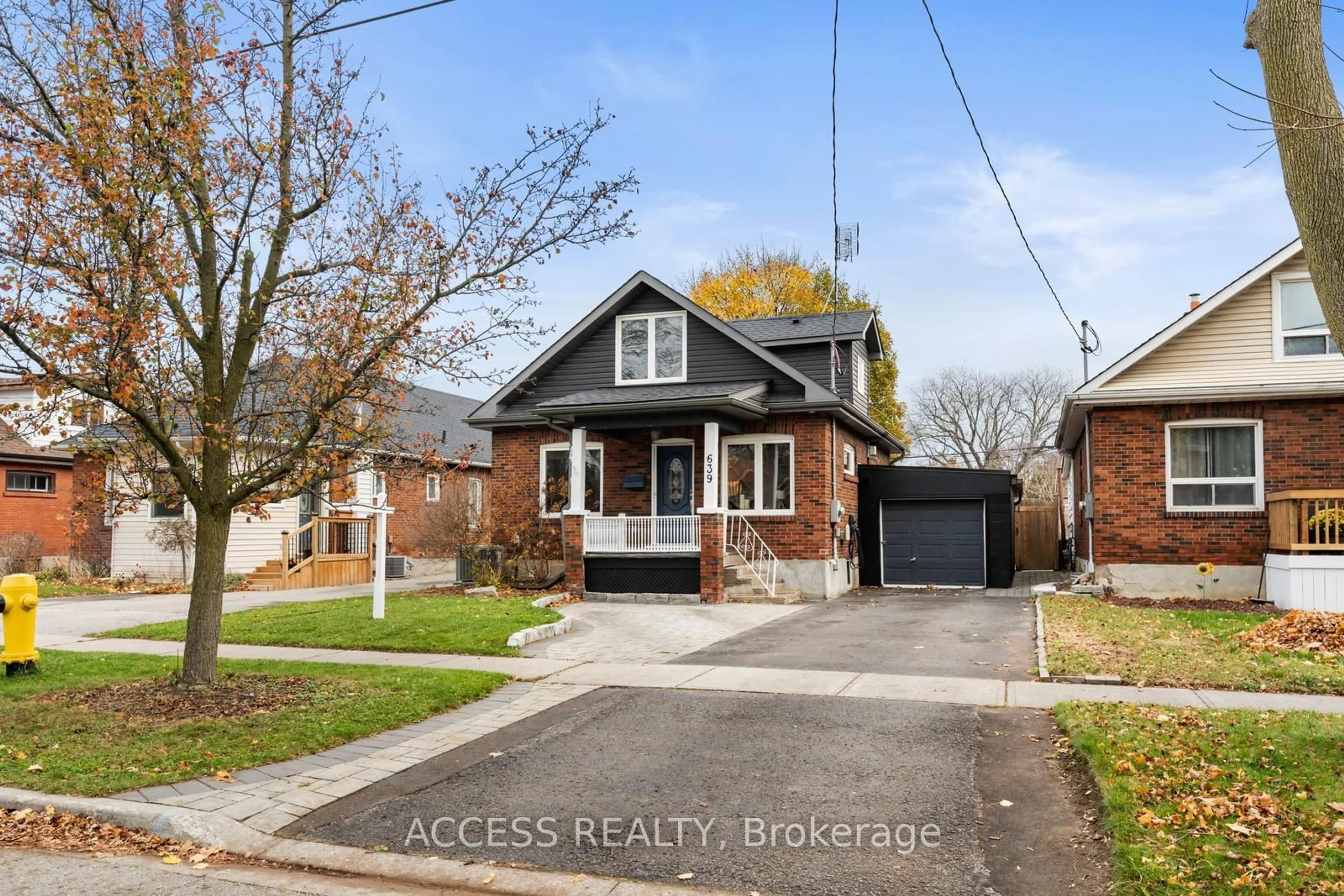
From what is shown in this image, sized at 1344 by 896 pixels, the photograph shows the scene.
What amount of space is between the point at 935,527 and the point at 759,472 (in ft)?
17.4

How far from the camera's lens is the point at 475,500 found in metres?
28.3

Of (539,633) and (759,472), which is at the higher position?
(759,472)

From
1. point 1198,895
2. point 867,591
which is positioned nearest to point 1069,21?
point 1198,895

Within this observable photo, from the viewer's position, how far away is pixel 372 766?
6961 mm

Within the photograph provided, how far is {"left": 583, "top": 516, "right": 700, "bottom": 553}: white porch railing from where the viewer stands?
18.5 metres

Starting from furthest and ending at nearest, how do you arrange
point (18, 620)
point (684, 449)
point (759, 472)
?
point (684, 449) < point (759, 472) < point (18, 620)

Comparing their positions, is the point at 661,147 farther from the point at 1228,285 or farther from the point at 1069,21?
the point at 1228,285

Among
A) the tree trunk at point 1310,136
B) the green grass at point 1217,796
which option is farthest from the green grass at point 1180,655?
the tree trunk at point 1310,136

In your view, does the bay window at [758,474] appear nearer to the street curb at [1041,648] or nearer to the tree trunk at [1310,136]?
the street curb at [1041,648]

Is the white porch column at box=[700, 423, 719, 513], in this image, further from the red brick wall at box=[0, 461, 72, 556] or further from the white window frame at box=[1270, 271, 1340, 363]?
the red brick wall at box=[0, 461, 72, 556]

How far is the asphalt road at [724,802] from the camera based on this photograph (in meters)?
5.00

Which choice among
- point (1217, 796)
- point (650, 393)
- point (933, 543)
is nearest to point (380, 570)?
point (650, 393)

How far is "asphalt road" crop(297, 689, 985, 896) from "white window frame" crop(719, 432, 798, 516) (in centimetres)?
1089

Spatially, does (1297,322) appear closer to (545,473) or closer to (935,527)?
(935,527)
